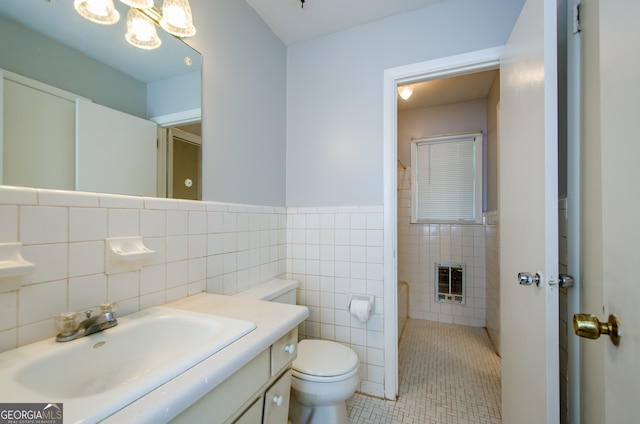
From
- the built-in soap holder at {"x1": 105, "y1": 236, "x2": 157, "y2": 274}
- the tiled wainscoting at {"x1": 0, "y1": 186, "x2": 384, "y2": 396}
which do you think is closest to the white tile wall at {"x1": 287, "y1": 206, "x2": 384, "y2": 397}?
the tiled wainscoting at {"x1": 0, "y1": 186, "x2": 384, "y2": 396}

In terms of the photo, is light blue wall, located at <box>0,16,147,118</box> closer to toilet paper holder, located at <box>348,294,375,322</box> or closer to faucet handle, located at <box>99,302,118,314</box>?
faucet handle, located at <box>99,302,118,314</box>

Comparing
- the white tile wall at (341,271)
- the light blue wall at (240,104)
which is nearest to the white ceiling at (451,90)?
the light blue wall at (240,104)

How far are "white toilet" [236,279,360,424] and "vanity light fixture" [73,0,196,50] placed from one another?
1250mm

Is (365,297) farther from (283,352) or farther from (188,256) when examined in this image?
(188,256)

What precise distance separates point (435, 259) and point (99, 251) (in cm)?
305

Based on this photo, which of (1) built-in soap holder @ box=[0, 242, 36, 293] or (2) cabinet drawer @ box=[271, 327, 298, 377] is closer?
(1) built-in soap holder @ box=[0, 242, 36, 293]

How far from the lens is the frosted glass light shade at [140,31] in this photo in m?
0.97

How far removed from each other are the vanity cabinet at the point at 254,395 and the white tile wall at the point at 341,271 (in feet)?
2.79

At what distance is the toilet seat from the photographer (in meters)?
1.20

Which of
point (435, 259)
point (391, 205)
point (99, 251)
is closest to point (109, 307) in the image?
point (99, 251)

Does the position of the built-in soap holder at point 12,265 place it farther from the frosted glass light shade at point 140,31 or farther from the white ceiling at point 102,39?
the frosted glass light shade at point 140,31

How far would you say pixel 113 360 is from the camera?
0.73 meters

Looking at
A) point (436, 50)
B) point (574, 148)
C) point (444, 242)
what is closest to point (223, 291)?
point (574, 148)

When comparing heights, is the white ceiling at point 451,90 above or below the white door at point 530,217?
above
